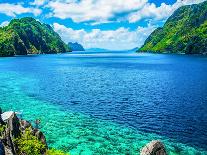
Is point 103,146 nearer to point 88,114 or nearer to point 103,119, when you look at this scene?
point 103,119

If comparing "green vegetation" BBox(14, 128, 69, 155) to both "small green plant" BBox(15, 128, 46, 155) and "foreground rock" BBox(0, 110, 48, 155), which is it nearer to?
"small green plant" BBox(15, 128, 46, 155)

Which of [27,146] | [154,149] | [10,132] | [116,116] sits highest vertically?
[10,132]

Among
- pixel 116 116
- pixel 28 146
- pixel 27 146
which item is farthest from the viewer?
pixel 116 116

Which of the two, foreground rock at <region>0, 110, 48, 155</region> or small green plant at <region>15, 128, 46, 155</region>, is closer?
foreground rock at <region>0, 110, 48, 155</region>

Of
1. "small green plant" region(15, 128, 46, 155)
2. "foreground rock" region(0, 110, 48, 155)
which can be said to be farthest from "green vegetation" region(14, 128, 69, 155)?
"foreground rock" region(0, 110, 48, 155)

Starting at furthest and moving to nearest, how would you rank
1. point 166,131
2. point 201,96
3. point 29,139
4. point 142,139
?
point 201,96, point 166,131, point 142,139, point 29,139

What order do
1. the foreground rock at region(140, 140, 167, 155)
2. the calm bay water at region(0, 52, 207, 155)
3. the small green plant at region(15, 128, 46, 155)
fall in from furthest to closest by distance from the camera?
the calm bay water at region(0, 52, 207, 155), the small green plant at region(15, 128, 46, 155), the foreground rock at region(140, 140, 167, 155)

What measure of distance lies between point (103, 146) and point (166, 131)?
17.7m

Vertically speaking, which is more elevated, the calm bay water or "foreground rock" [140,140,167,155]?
"foreground rock" [140,140,167,155]

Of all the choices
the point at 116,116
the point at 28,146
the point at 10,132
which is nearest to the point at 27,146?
the point at 28,146

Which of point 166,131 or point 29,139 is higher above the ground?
point 29,139

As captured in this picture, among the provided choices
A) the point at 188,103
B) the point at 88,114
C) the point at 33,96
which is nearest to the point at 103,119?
the point at 88,114

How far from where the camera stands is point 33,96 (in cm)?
11306

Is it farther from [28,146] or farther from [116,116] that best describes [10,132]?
[116,116]
